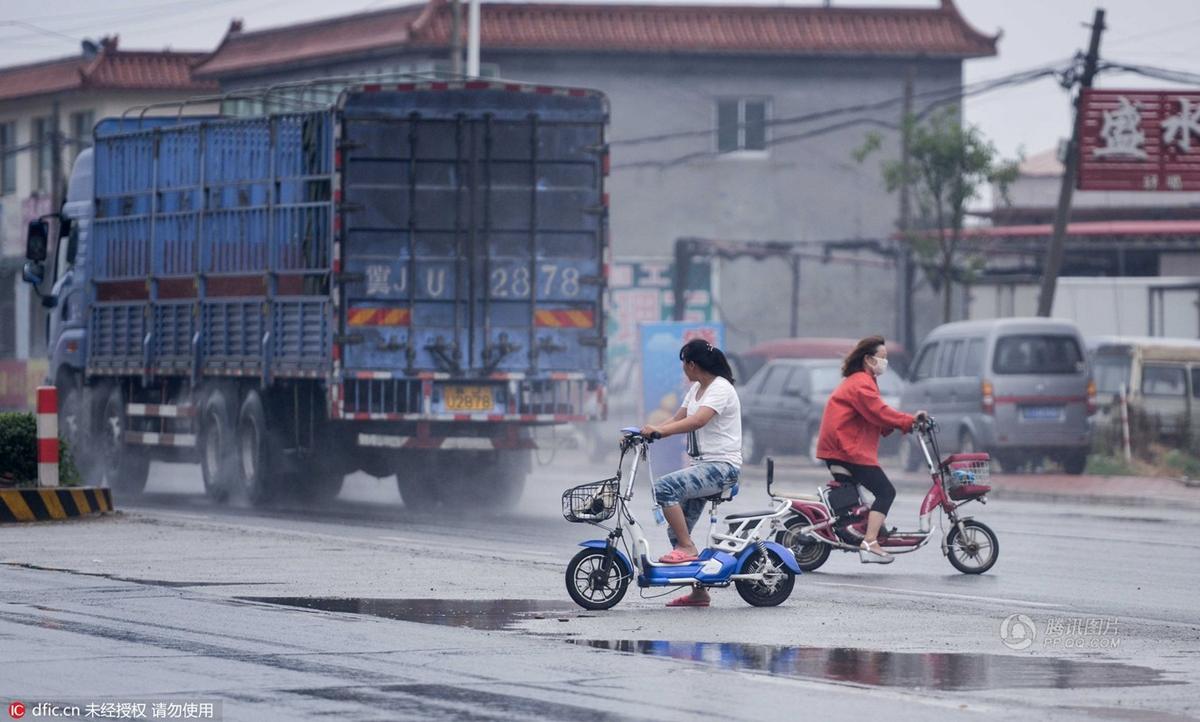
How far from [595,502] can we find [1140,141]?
932 inches

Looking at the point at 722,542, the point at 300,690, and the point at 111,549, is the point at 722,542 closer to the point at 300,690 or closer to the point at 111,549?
the point at 300,690

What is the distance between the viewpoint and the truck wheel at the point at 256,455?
21562 mm

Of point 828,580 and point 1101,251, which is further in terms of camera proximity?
point 1101,251

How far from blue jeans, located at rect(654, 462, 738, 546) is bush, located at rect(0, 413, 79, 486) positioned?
811 cm

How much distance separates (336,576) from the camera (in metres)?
14.1

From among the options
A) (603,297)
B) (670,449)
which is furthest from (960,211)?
(603,297)

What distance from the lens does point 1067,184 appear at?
3262 cm

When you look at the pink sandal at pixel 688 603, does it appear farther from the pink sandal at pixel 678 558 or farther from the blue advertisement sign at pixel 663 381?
the blue advertisement sign at pixel 663 381

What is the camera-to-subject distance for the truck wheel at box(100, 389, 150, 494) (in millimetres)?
24844

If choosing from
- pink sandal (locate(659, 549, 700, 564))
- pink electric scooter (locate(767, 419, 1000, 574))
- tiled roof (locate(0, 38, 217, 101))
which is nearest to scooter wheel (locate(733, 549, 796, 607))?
pink sandal (locate(659, 549, 700, 564))

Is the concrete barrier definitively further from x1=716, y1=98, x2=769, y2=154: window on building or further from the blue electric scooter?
x1=716, y1=98, x2=769, y2=154: window on building

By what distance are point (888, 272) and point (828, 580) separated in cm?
3411

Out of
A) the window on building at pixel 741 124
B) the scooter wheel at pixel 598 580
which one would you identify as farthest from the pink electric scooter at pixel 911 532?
the window on building at pixel 741 124

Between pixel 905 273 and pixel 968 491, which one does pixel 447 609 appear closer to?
pixel 968 491
